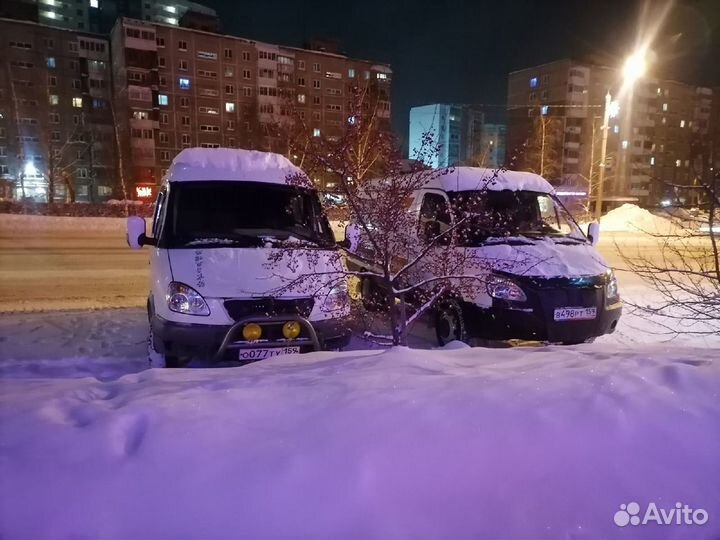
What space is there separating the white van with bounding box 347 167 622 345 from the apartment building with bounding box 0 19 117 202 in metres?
55.9

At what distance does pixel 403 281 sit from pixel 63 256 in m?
12.3

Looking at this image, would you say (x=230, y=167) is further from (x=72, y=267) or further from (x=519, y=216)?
(x=72, y=267)

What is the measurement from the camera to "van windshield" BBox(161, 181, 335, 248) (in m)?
5.84

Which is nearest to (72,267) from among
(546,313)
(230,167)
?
(230,167)

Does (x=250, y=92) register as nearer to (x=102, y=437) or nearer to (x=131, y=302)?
(x=131, y=302)

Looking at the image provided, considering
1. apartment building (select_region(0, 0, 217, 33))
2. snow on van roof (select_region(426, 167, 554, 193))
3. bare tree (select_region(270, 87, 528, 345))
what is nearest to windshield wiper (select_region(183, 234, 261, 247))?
bare tree (select_region(270, 87, 528, 345))

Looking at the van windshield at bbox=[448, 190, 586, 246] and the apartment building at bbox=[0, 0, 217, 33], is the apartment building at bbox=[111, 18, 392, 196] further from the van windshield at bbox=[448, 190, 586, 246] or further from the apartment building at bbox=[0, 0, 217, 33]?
the van windshield at bbox=[448, 190, 586, 246]

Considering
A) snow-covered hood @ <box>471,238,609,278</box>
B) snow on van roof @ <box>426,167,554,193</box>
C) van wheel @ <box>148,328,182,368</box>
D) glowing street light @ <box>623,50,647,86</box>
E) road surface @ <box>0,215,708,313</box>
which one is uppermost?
glowing street light @ <box>623,50,647,86</box>

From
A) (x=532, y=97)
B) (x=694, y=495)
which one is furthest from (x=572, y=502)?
(x=532, y=97)

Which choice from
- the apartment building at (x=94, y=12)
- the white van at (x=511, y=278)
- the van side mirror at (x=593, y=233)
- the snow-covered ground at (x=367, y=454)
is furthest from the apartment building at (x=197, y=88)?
the snow-covered ground at (x=367, y=454)

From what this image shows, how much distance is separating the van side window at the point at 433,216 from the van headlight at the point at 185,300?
2.58m

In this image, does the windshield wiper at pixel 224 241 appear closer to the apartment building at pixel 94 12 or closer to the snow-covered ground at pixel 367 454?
the snow-covered ground at pixel 367 454

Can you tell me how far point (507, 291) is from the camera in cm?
605

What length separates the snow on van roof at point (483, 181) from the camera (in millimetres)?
7070
